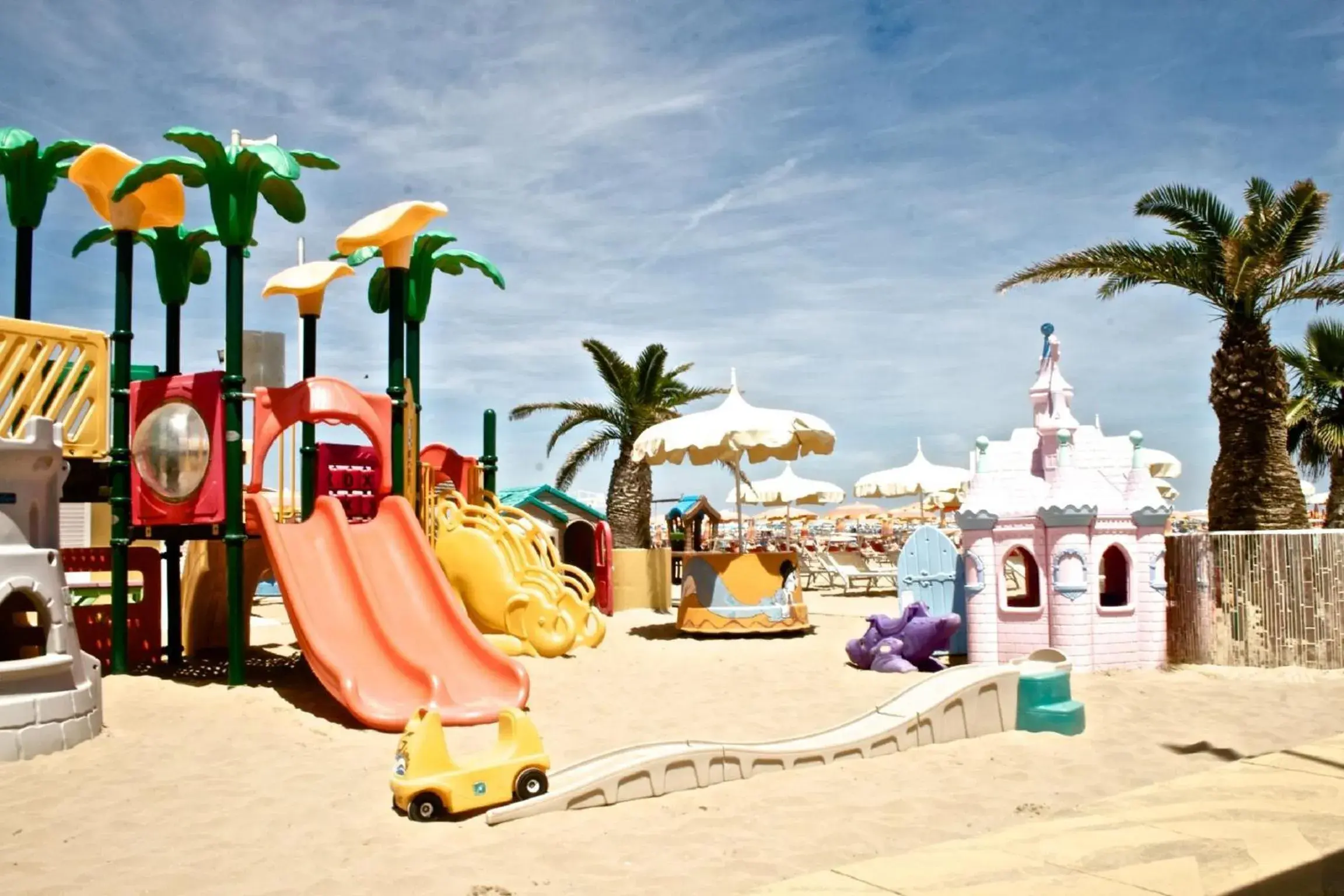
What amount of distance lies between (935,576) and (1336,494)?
16528 millimetres

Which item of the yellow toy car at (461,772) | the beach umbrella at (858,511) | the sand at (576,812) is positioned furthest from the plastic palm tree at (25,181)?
the beach umbrella at (858,511)

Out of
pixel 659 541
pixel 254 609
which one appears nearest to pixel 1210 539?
pixel 254 609

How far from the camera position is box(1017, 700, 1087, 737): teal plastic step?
309 inches

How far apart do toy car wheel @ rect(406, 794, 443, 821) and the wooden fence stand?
8.31 metres

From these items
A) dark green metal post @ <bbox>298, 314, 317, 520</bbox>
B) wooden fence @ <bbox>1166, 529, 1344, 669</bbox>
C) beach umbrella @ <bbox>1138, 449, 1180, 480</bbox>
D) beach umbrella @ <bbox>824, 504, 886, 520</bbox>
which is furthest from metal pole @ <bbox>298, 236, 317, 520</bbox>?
beach umbrella @ <bbox>824, 504, 886, 520</bbox>

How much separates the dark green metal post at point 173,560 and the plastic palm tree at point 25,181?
139 cm

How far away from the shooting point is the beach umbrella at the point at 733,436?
14.7m

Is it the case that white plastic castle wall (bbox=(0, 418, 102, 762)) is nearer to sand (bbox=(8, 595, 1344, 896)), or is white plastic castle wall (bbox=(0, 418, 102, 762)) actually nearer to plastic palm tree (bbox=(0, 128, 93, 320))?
sand (bbox=(8, 595, 1344, 896))

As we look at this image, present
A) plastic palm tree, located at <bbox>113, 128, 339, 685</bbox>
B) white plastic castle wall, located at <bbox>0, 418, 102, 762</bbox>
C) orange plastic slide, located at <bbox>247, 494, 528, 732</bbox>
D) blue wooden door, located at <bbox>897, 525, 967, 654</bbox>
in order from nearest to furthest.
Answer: white plastic castle wall, located at <bbox>0, 418, 102, 762</bbox> < orange plastic slide, located at <bbox>247, 494, 528, 732</bbox> < plastic palm tree, located at <bbox>113, 128, 339, 685</bbox> < blue wooden door, located at <bbox>897, 525, 967, 654</bbox>

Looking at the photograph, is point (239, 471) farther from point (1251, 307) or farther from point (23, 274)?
point (1251, 307)

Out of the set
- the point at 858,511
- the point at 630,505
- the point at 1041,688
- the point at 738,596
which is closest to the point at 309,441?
the point at 738,596

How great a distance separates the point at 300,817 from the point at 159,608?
595cm

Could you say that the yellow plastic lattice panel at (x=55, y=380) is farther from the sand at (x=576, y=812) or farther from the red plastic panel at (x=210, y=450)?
the sand at (x=576, y=812)

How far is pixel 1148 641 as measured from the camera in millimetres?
10938
